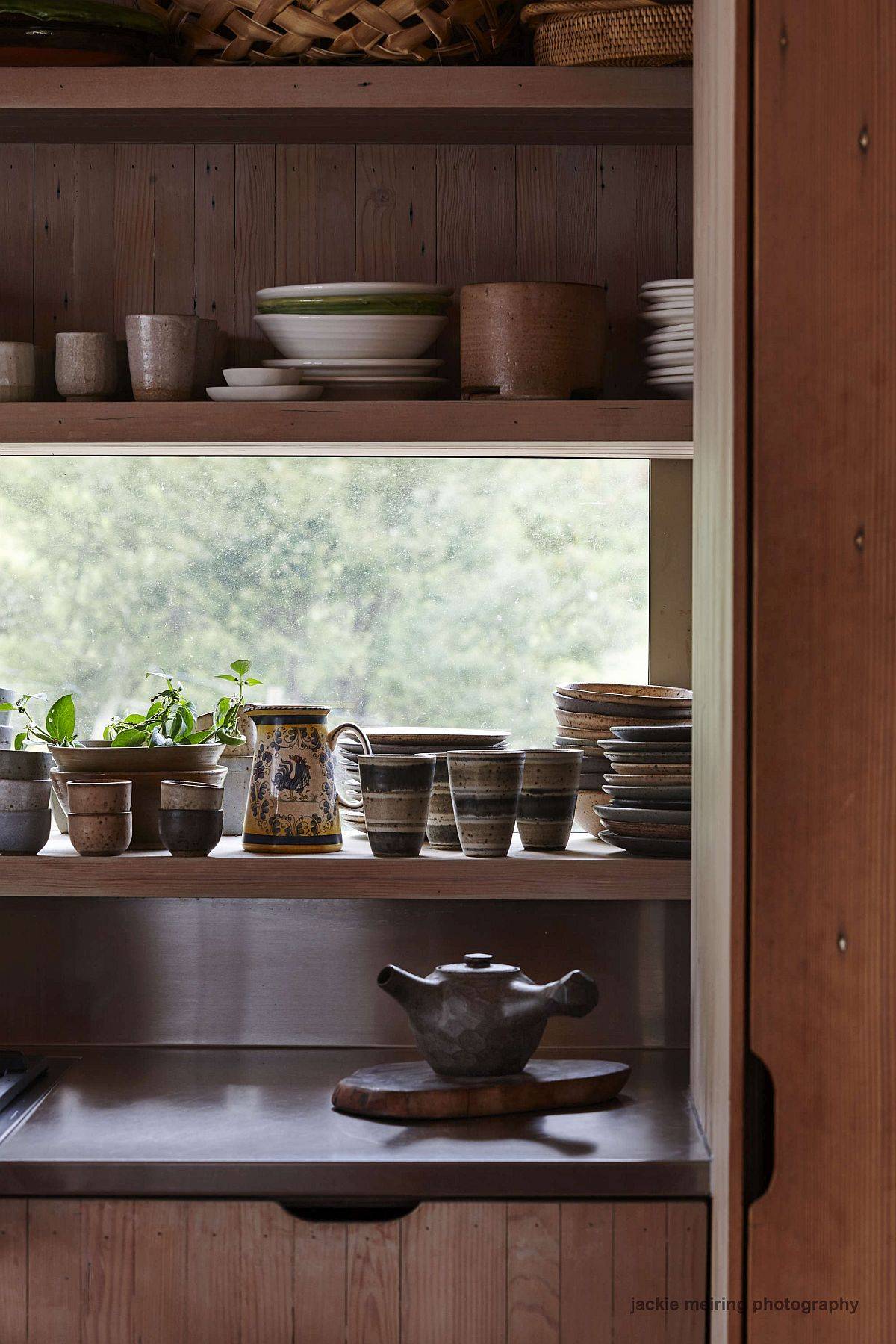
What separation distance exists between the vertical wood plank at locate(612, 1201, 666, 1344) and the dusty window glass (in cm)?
81

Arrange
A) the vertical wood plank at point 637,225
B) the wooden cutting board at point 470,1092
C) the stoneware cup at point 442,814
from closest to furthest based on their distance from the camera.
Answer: the wooden cutting board at point 470,1092, the stoneware cup at point 442,814, the vertical wood plank at point 637,225

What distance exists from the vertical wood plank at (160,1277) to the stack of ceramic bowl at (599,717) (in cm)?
74

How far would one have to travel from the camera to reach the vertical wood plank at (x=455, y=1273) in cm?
143

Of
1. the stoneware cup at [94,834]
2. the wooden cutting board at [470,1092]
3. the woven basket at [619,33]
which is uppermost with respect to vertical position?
the woven basket at [619,33]

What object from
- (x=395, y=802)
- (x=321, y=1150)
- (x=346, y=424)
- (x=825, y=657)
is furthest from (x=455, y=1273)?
(x=346, y=424)

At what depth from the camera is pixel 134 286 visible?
1.96 m

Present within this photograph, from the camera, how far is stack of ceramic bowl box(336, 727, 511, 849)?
1785mm

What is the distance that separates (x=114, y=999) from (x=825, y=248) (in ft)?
4.60

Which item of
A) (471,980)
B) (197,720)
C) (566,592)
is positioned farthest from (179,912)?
(566,592)

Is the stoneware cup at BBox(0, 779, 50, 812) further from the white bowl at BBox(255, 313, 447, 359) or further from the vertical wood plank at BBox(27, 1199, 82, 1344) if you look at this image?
the white bowl at BBox(255, 313, 447, 359)

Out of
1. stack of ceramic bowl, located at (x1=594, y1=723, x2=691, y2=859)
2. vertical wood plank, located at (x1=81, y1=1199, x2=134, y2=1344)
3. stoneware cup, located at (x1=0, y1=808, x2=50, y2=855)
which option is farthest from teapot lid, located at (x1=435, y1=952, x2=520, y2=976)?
stoneware cup, located at (x1=0, y1=808, x2=50, y2=855)

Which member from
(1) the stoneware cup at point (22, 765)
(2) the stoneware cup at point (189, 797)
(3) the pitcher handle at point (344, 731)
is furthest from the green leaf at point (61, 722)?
(3) the pitcher handle at point (344, 731)

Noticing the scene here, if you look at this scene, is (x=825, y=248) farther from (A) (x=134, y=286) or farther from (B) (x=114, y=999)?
(B) (x=114, y=999)

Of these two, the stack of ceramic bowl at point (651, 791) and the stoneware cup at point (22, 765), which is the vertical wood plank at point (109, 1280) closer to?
the stoneware cup at point (22, 765)
